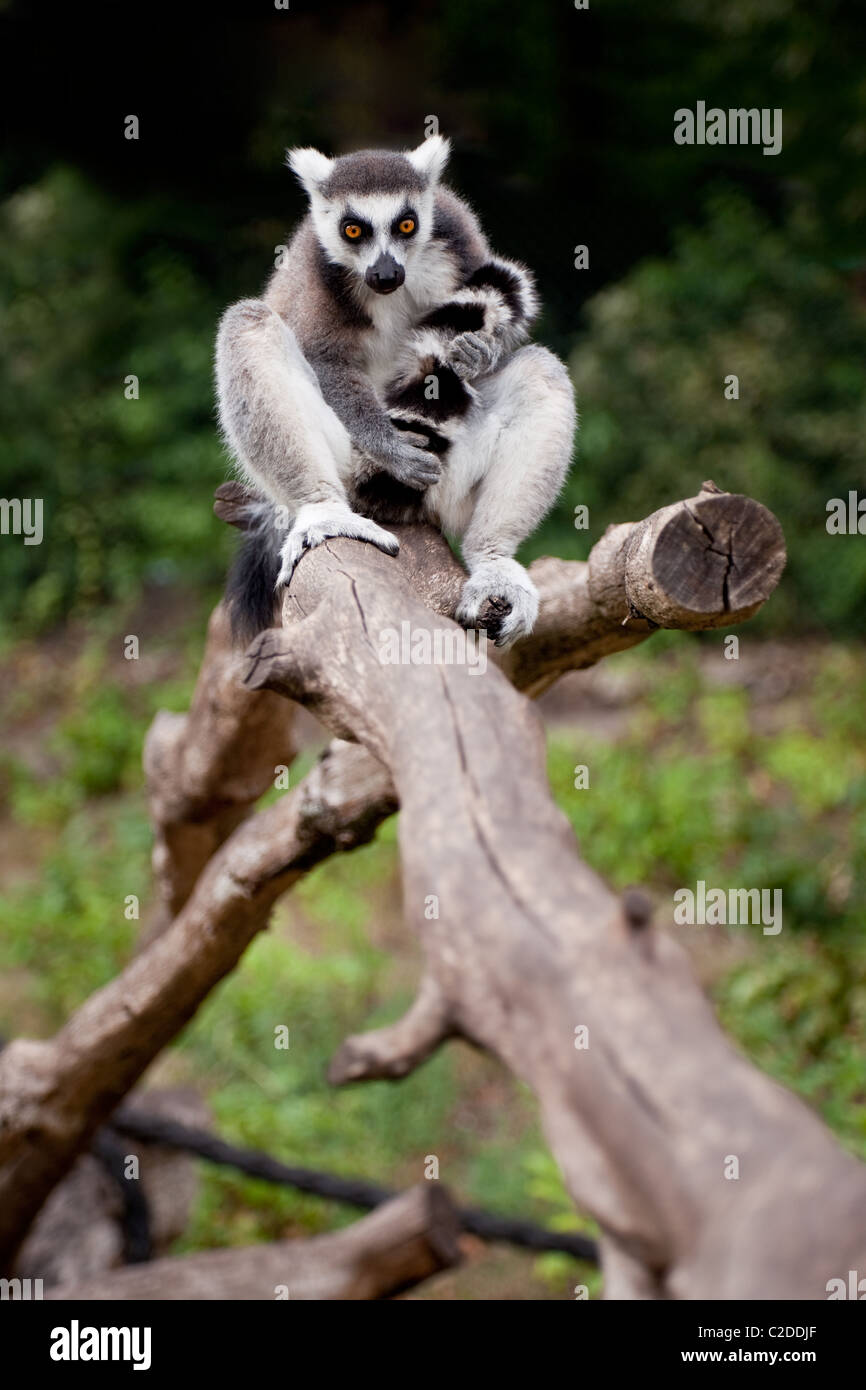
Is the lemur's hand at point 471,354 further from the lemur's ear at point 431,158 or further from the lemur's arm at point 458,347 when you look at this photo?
the lemur's ear at point 431,158

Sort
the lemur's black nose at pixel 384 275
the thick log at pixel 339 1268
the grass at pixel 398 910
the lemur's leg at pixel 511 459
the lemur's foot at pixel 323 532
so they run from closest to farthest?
the lemur's foot at pixel 323 532 → the lemur's leg at pixel 511 459 → the lemur's black nose at pixel 384 275 → the thick log at pixel 339 1268 → the grass at pixel 398 910

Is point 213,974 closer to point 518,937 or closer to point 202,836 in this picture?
point 202,836

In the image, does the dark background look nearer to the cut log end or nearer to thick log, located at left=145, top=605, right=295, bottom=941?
thick log, located at left=145, top=605, right=295, bottom=941

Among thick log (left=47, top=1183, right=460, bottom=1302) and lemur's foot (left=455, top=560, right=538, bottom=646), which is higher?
lemur's foot (left=455, top=560, right=538, bottom=646)

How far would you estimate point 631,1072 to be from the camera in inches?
57.4

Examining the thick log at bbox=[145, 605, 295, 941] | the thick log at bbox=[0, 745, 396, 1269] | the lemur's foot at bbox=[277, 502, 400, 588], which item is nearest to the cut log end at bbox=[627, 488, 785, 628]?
the lemur's foot at bbox=[277, 502, 400, 588]

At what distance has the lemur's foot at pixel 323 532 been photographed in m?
3.09

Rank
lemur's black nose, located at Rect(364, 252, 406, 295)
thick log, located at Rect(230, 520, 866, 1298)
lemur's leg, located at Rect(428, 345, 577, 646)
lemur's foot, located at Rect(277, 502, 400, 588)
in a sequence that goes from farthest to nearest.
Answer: lemur's black nose, located at Rect(364, 252, 406, 295) < lemur's leg, located at Rect(428, 345, 577, 646) < lemur's foot, located at Rect(277, 502, 400, 588) < thick log, located at Rect(230, 520, 866, 1298)

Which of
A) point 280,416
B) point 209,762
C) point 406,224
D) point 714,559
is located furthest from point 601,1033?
point 406,224

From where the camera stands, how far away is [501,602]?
10.4 feet

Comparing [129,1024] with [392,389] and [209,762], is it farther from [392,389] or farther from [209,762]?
[392,389]

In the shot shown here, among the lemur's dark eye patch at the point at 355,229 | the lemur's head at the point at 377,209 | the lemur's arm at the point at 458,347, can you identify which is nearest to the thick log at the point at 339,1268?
the lemur's arm at the point at 458,347

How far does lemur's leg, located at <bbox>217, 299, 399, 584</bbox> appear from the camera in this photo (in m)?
3.36

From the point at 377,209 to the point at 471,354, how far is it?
676 millimetres
